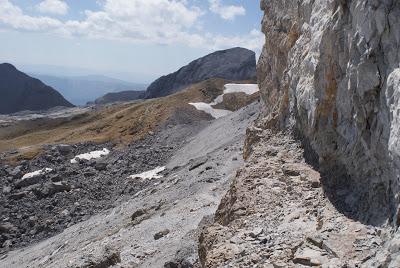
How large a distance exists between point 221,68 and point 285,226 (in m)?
172

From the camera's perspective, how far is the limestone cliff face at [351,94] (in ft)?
36.7

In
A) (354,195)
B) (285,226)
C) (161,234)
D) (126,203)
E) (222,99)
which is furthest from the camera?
(222,99)

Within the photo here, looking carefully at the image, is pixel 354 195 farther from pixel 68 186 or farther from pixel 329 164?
pixel 68 186

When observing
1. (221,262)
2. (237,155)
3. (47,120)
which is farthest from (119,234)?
(47,120)

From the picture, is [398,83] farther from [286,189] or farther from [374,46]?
[286,189]

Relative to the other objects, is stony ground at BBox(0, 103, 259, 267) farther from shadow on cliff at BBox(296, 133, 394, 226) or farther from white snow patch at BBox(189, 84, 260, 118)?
white snow patch at BBox(189, 84, 260, 118)

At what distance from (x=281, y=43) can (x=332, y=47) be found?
7.46m

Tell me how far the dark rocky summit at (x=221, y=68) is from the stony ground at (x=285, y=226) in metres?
158

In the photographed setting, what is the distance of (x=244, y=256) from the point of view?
1234cm

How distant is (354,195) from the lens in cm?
1275

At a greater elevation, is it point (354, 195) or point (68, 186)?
point (354, 195)

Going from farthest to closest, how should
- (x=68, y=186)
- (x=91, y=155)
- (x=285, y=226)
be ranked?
(x=91, y=155), (x=68, y=186), (x=285, y=226)

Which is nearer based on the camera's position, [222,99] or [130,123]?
[130,123]

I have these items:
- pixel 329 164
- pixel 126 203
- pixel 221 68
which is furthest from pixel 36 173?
pixel 221 68
